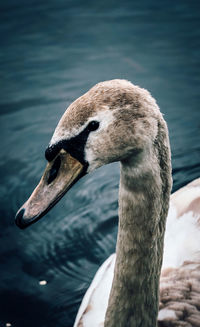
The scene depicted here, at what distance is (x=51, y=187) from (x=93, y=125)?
454 mm

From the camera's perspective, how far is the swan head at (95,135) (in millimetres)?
2500

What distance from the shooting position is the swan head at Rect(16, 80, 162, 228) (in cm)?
250

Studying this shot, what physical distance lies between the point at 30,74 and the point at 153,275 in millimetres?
5757

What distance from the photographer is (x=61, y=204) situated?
575cm

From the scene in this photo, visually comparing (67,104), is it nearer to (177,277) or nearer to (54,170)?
(177,277)

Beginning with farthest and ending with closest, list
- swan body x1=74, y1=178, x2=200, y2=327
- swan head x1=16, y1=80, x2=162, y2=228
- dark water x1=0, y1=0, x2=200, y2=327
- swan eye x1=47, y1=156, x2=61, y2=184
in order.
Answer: dark water x1=0, y1=0, x2=200, y2=327 < swan body x1=74, y1=178, x2=200, y2=327 < swan eye x1=47, y1=156, x2=61, y2=184 < swan head x1=16, y1=80, x2=162, y2=228

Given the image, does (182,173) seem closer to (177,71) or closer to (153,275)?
(177,71)

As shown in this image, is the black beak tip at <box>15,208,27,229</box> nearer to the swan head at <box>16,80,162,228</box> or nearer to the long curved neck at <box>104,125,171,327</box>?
the swan head at <box>16,80,162,228</box>

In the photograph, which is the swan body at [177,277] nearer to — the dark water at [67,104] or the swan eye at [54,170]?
the dark water at [67,104]

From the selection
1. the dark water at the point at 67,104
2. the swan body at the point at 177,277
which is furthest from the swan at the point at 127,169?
the dark water at the point at 67,104

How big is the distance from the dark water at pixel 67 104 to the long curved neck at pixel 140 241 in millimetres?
1510

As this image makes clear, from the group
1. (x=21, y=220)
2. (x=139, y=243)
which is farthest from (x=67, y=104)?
(x=21, y=220)

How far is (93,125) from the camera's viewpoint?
2516mm

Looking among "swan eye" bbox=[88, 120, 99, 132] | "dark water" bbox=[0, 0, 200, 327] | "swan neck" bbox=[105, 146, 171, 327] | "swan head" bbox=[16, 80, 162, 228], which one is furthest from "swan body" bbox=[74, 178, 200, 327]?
"swan eye" bbox=[88, 120, 99, 132]
